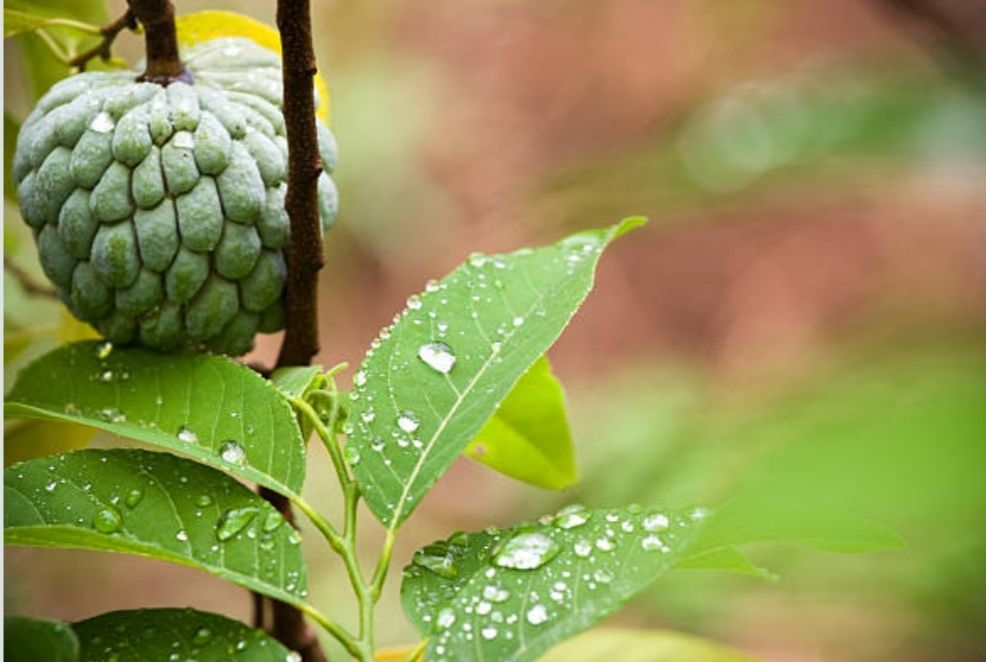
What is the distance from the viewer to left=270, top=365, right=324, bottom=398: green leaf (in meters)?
0.86

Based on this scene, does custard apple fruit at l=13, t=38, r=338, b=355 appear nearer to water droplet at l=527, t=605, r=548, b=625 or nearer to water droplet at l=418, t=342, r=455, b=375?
water droplet at l=418, t=342, r=455, b=375

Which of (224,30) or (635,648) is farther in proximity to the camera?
(635,648)

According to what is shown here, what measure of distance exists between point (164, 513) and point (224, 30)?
524 millimetres

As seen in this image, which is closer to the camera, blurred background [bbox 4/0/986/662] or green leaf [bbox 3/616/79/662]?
blurred background [bbox 4/0/986/662]

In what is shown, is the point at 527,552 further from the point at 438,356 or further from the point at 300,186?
the point at 300,186

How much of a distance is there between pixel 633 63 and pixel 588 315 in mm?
1255

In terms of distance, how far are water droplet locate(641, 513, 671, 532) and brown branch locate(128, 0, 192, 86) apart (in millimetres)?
546

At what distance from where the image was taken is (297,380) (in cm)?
89

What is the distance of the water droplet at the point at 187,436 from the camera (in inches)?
32.2

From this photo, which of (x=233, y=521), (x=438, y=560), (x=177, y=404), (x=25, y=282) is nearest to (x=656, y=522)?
(x=438, y=560)

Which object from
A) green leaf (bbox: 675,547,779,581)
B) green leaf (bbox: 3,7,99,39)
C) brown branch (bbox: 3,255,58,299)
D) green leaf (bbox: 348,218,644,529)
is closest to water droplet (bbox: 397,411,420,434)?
green leaf (bbox: 348,218,644,529)

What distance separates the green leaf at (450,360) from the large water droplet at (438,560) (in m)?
0.03

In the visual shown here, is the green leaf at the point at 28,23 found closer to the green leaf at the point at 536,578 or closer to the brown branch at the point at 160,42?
the brown branch at the point at 160,42

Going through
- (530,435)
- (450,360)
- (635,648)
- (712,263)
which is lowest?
(635,648)
